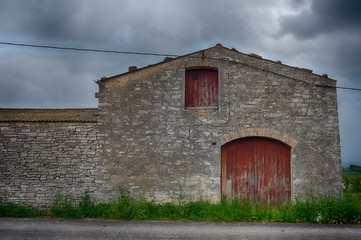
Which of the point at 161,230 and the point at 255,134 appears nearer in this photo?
the point at 161,230

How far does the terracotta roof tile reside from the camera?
7.99 metres

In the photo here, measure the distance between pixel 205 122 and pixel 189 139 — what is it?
0.72m

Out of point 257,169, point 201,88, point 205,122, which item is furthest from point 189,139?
point 257,169

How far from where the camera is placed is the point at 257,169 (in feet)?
26.1

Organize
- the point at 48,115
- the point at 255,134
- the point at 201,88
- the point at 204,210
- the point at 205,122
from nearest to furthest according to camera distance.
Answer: the point at 204,210, the point at 255,134, the point at 205,122, the point at 48,115, the point at 201,88

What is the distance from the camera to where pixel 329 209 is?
22.4ft

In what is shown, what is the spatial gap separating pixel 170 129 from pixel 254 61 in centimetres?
340

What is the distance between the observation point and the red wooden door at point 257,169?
7.88m

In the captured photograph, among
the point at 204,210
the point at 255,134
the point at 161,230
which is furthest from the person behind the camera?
the point at 255,134

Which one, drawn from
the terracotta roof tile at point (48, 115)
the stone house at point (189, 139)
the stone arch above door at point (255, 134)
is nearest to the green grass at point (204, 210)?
the stone house at point (189, 139)

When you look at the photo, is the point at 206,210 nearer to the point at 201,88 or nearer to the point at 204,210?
the point at 204,210

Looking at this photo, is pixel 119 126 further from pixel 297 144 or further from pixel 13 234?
pixel 297 144

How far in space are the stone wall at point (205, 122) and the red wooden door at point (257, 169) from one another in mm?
283

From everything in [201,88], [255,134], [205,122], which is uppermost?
[201,88]
